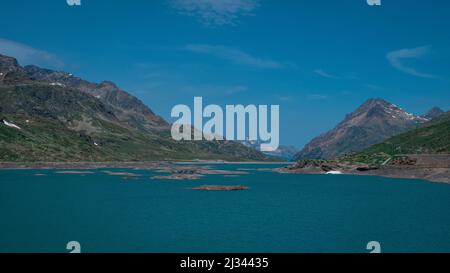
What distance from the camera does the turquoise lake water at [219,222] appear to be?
6606 cm

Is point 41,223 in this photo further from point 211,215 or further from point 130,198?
point 130,198

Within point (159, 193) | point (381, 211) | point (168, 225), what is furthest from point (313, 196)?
point (168, 225)

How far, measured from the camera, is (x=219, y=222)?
86.6 metres

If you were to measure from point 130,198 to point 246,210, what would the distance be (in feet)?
131

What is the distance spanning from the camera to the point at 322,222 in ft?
290

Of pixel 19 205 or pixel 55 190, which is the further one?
pixel 55 190

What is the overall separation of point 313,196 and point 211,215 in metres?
55.6

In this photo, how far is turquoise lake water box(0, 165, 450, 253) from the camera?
66.1m

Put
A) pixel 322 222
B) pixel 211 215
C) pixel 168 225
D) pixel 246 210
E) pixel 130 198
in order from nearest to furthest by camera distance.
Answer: pixel 168 225 < pixel 322 222 < pixel 211 215 < pixel 246 210 < pixel 130 198

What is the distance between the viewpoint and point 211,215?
95812 millimetres

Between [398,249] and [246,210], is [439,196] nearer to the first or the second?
[246,210]
